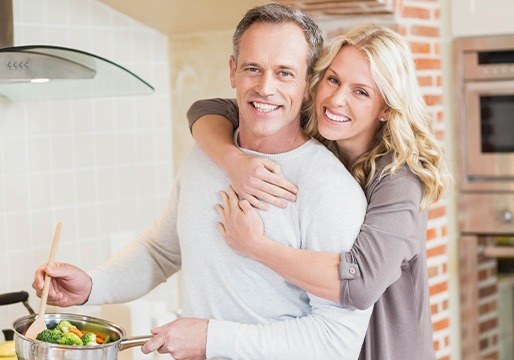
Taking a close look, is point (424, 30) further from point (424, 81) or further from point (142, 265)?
point (142, 265)

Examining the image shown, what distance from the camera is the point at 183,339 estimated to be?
2029mm

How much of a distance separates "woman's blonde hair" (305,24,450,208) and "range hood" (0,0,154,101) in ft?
2.25

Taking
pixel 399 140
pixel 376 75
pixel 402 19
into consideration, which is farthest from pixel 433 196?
pixel 402 19

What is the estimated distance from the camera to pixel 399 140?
2129 millimetres

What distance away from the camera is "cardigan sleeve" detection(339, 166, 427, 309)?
1984 mm

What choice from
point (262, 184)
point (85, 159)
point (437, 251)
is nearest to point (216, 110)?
point (262, 184)

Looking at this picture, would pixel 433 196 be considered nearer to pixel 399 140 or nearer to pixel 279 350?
pixel 399 140

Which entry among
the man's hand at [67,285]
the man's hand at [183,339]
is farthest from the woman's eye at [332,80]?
the man's hand at [67,285]

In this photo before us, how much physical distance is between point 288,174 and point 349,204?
0.17 m

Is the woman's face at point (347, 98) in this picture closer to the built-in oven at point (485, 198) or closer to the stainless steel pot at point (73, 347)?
the stainless steel pot at point (73, 347)

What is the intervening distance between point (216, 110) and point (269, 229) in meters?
0.44

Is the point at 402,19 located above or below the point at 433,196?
above

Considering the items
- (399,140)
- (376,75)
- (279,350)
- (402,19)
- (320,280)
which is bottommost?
(279,350)

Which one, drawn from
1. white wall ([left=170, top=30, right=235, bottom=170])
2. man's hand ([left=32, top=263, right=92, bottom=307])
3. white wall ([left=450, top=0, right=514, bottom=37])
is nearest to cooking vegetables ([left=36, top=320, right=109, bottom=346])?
man's hand ([left=32, top=263, right=92, bottom=307])
